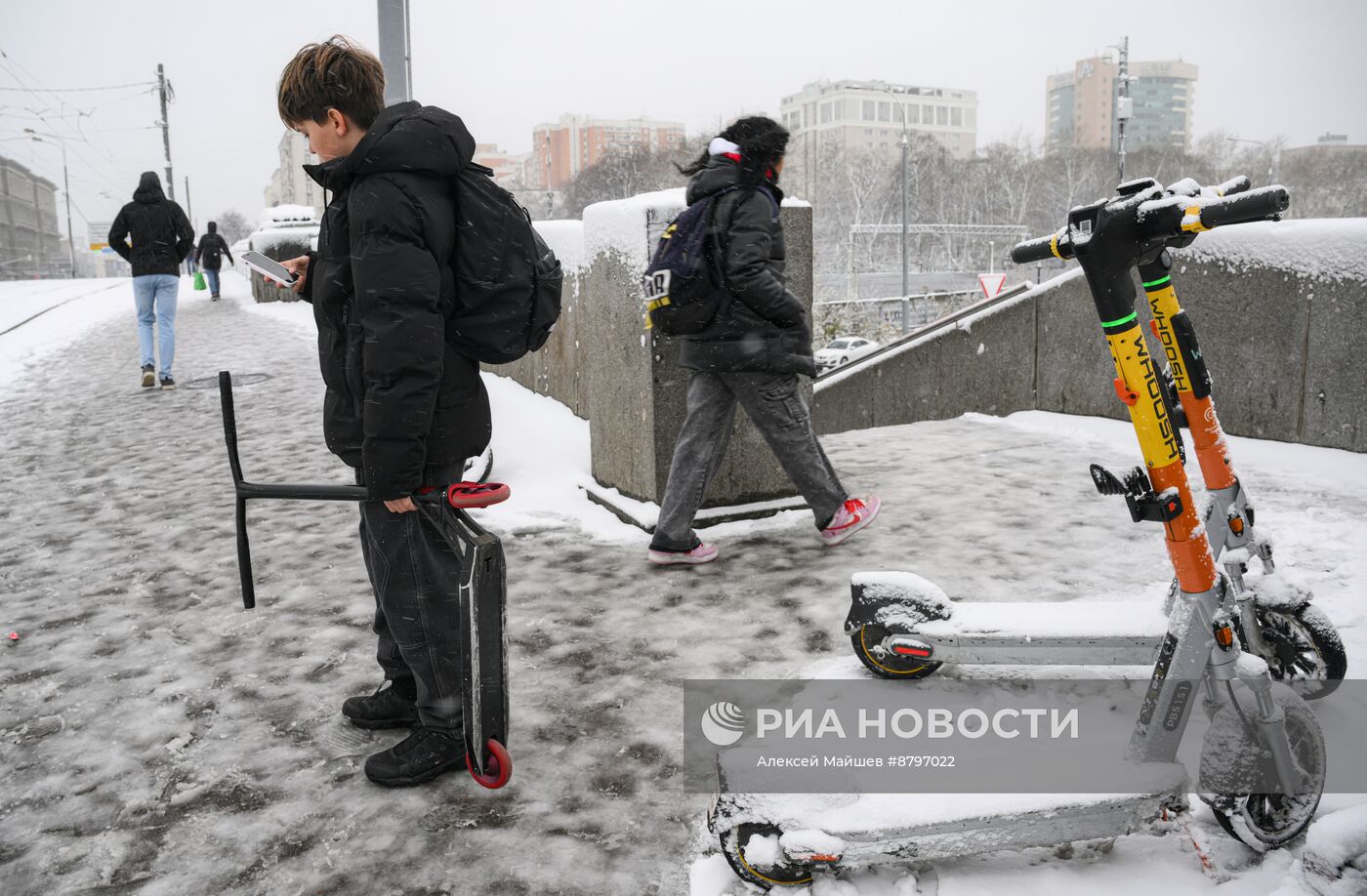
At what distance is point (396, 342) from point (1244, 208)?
193 centimetres

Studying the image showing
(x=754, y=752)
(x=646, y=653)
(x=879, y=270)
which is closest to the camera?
(x=754, y=752)

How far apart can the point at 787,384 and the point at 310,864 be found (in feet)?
9.55

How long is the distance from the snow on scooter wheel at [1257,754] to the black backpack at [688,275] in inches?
109

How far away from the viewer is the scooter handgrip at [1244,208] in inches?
84.6

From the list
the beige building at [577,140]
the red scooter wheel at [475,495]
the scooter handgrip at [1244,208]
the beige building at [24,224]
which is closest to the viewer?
the scooter handgrip at [1244,208]

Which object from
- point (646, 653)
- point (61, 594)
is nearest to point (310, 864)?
point (646, 653)

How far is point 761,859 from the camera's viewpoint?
89.7 inches

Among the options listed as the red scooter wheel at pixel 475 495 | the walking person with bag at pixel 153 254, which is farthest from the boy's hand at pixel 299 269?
the walking person with bag at pixel 153 254

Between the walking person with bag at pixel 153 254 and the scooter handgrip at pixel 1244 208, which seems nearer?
the scooter handgrip at pixel 1244 208

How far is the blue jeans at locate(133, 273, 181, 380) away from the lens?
10.1m

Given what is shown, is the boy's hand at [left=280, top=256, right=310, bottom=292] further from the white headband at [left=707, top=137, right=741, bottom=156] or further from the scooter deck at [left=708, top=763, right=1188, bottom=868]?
the white headband at [left=707, top=137, right=741, bottom=156]

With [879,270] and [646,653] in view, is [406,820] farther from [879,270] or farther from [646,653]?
[879,270]

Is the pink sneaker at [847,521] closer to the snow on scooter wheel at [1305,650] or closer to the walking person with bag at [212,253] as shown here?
the snow on scooter wheel at [1305,650]

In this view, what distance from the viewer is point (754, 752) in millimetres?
2496
